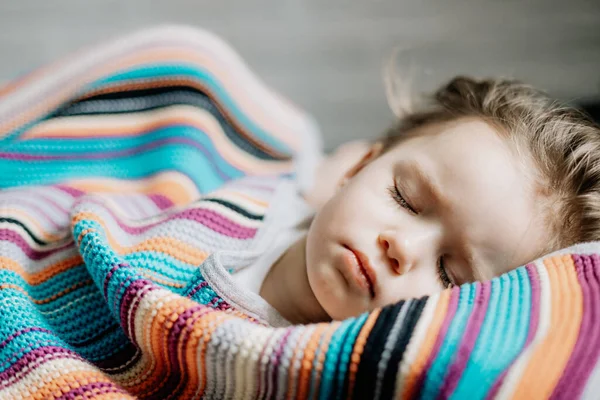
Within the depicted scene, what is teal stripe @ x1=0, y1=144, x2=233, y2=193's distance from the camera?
906 millimetres

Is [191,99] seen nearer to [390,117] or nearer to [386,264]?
[386,264]

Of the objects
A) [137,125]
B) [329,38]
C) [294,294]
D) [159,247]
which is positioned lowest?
[294,294]

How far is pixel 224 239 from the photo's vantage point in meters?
0.81

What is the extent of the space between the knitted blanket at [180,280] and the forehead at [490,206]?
50 mm

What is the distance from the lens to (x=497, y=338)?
0.53m

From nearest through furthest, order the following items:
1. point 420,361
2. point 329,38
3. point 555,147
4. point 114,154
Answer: point 420,361 < point 555,147 < point 114,154 < point 329,38

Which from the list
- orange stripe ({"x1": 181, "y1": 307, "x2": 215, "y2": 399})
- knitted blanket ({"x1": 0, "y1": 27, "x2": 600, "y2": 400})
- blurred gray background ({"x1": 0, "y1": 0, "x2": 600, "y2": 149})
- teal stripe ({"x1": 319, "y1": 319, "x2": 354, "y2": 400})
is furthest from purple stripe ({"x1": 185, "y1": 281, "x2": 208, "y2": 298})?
blurred gray background ({"x1": 0, "y1": 0, "x2": 600, "y2": 149})

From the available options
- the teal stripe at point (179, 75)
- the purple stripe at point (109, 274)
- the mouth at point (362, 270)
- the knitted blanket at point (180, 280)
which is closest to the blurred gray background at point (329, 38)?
the knitted blanket at point (180, 280)

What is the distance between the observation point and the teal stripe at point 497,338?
510 millimetres

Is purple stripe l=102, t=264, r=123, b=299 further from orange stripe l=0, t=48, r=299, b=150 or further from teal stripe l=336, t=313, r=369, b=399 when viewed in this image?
orange stripe l=0, t=48, r=299, b=150

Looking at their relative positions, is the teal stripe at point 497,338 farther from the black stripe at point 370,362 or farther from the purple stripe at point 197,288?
the purple stripe at point 197,288

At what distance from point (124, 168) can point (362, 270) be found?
50cm

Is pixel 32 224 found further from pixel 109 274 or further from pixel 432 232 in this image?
pixel 432 232

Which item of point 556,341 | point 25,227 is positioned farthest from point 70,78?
point 556,341
